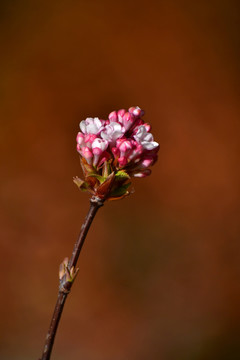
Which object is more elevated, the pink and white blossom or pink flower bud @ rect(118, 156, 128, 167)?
the pink and white blossom

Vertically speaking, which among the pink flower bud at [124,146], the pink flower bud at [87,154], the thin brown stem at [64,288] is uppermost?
the pink flower bud at [124,146]

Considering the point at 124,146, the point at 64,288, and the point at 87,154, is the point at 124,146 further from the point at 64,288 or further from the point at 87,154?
the point at 64,288

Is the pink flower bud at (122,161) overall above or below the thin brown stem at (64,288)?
above

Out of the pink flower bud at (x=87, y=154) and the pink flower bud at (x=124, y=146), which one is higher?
the pink flower bud at (x=124, y=146)

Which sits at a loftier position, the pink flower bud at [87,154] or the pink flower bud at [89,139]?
the pink flower bud at [89,139]

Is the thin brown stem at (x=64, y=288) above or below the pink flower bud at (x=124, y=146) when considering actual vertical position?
below

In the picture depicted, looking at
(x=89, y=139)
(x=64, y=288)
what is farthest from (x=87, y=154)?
(x=64, y=288)

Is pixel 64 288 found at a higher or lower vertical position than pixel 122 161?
lower

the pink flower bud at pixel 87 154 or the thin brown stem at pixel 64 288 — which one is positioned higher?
the pink flower bud at pixel 87 154

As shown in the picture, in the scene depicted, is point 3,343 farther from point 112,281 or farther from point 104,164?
point 104,164
